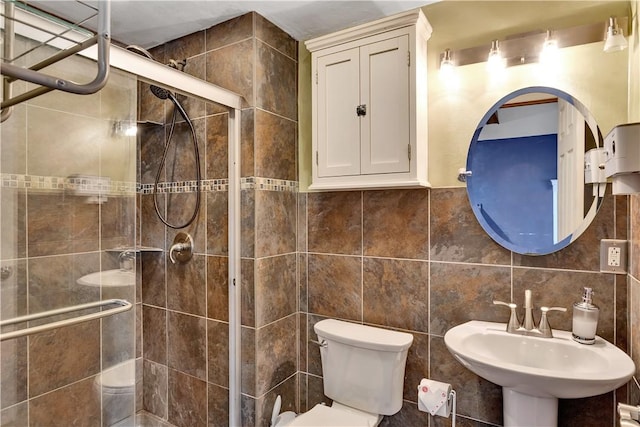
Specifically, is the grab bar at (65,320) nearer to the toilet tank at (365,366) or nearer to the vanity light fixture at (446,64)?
the toilet tank at (365,366)

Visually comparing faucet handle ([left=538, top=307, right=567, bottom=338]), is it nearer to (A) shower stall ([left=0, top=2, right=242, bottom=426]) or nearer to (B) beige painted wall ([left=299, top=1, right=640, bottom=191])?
(B) beige painted wall ([left=299, top=1, right=640, bottom=191])

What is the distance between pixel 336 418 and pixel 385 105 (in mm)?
1446

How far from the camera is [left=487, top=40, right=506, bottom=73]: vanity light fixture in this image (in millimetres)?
1537

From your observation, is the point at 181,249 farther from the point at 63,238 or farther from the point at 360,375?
the point at 360,375

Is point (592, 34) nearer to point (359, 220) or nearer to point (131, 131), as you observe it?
point (359, 220)

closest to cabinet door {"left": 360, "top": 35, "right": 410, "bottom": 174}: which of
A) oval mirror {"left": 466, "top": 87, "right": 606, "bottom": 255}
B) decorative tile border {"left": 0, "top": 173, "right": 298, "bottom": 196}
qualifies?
oval mirror {"left": 466, "top": 87, "right": 606, "bottom": 255}

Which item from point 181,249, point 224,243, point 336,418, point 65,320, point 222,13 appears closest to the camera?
point 65,320

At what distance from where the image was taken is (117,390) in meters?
1.46

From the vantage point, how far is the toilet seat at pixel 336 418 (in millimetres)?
1583

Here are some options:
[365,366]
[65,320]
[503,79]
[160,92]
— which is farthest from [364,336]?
[160,92]

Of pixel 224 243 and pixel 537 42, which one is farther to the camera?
pixel 224 243

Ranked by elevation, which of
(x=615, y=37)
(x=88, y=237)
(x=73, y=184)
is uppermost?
(x=615, y=37)

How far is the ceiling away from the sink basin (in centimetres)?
118

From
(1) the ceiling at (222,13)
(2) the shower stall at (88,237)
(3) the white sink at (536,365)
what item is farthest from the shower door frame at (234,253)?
(3) the white sink at (536,365)
